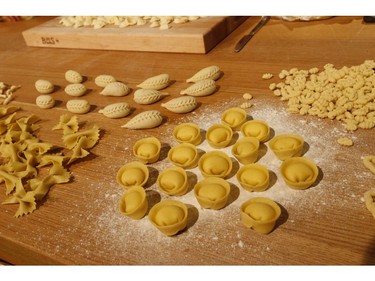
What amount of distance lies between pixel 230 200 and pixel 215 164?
4.1 inches

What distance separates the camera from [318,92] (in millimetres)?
1096

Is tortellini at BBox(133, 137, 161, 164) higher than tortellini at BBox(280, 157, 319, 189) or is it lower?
higher

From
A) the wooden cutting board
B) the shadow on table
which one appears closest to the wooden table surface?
the shadow on table

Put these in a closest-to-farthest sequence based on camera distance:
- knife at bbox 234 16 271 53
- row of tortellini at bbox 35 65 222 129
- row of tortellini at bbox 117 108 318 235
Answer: row of tortellini at bbox 117 108 318 235 < row of tortellini at bbox 35 65 222 129 < knife at bbox 234 16 271 53

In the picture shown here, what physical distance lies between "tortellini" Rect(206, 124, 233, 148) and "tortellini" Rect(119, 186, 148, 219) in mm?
259

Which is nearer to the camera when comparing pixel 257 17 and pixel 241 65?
pixel 241 65

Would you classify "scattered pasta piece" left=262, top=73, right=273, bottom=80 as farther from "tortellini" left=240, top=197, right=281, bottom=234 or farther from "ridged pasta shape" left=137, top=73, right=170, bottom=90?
"tortellini" left=240, top=197, right=281, bottom=234

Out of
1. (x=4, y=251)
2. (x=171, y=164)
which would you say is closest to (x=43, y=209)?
(x=4, y=251)

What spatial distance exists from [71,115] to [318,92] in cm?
89

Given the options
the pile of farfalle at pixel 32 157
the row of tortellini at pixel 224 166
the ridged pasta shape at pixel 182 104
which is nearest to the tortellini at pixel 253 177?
the row of tortellini at pixel 224 166

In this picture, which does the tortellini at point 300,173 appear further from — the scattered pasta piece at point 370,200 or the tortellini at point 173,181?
the tortellini at point 173,181

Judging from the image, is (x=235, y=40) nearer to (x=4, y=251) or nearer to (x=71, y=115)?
(x=71, y=115)

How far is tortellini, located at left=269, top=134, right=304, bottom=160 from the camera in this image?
34.8 inches

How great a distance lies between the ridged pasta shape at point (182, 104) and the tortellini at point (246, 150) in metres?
0.26
